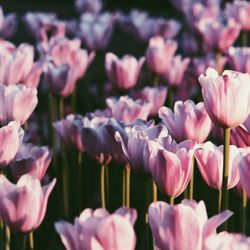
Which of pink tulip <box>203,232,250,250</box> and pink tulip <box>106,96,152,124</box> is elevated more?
pink tulip <box>203,232,250,250</box>

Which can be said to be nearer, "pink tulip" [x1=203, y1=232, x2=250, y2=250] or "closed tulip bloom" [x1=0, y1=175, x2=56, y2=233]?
"pink tulip" [x1=203, y1=232, x2=250, y2=250]

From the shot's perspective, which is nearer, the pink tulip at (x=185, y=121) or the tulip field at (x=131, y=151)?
the tulip field at (x=131, y=151)

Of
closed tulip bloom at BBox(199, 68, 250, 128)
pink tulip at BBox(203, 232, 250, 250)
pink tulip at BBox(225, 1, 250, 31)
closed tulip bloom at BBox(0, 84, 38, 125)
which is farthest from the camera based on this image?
pink tulip at BBox(225, 1, 250, 31)

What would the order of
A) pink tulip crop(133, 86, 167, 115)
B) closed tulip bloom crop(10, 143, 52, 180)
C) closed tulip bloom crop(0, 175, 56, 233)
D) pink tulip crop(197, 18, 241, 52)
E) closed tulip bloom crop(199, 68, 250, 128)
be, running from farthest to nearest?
pink tulip crop(197, 18, 241, 52), pink tulip crop(133, 86, 167, 115), closed tulip bloom crop(10, 143, 52, 180), closed tulip bloom crop(199, 68, 250, 128), closed tulip bloom crop(0, 175, 56, 233)

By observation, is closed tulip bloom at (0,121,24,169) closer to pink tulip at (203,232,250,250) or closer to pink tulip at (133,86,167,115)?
pink tulip at (203,232,250,250)

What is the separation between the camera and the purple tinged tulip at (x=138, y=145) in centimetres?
163

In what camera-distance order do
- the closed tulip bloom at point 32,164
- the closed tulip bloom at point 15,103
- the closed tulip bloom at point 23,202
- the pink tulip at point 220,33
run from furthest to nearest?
the pink tulip at point 220,33
the closed tulip bloom at point 15,103
the closed tulip bloom at point 32,164
the closed tulip bloom at point 23,202

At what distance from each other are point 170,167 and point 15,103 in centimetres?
66

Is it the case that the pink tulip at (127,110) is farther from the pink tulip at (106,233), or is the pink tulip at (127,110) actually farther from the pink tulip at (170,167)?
the pink tulip at (106,233)

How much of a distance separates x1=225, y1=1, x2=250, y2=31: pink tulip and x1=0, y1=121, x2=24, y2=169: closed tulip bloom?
2323mm

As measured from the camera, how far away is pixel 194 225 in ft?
3.92

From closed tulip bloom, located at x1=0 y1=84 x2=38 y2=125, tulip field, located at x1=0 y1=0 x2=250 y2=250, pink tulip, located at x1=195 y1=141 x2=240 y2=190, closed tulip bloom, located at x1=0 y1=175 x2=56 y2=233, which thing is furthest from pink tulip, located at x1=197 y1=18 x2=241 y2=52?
closed tulip bloom, located at x1=0 y1=175 x2=56 y2=233

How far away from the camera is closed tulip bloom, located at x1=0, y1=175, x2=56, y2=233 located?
145cm

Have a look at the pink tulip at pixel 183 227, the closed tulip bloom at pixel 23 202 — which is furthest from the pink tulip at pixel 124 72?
the pink tulip at pixel 183 227
